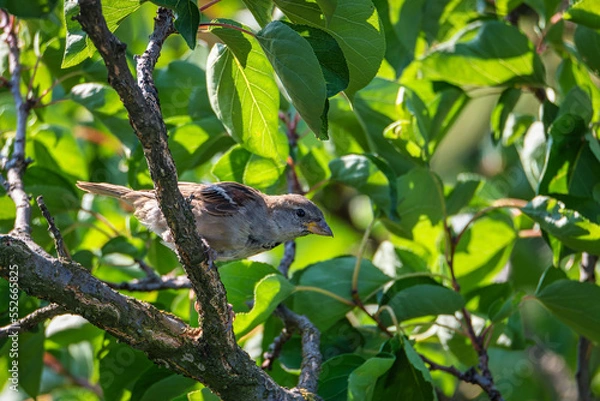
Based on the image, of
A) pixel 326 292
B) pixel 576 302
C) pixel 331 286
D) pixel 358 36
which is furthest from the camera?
pixel 331 286

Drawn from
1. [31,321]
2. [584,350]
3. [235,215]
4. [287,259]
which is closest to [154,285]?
[235,215]

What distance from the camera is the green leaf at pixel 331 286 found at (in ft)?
11.5

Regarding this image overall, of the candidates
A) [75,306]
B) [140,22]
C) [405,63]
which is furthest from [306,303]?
[140,22]

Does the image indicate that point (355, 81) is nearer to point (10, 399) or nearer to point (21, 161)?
point (21, 161)

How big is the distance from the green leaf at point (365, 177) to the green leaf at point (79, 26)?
1.43 metres

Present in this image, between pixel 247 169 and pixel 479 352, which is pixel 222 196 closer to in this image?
pixel 247 169

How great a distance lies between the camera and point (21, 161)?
350cm

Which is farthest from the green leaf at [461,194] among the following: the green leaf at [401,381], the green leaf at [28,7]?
the green leaf at [28,7]

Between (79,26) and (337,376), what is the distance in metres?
1.79

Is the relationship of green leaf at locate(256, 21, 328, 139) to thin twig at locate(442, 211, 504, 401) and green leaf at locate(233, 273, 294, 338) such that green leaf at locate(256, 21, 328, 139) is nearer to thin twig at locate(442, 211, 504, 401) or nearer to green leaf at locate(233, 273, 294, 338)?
green leaf at locate(233, 273, 294, 338)

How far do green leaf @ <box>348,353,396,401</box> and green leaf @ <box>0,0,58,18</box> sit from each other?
212 cm

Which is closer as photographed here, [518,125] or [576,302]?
[576,302]

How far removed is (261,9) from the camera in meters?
2.59

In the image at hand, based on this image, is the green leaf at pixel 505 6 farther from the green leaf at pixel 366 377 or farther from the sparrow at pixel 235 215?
the green leaf at pixel 366 377
